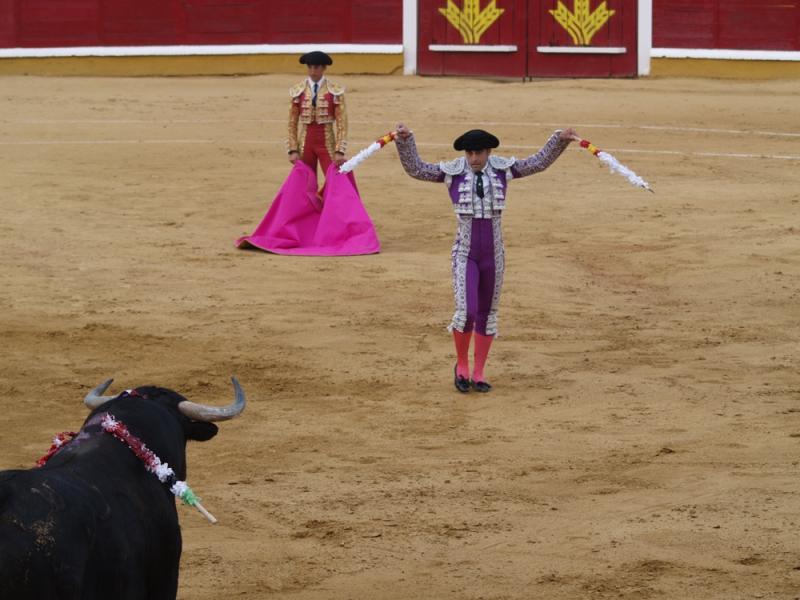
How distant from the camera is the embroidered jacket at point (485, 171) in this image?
7156mm

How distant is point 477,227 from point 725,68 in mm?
12039

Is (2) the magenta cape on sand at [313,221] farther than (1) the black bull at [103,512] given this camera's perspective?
Yes

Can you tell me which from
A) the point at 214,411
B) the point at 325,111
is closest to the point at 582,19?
the point at 325,111

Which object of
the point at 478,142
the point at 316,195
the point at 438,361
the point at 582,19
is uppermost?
the point at 478,142

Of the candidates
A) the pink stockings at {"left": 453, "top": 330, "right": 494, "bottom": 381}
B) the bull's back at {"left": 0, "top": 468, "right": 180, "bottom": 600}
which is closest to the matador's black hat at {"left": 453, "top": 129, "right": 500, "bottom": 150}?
the pink stockings at {"left": 453, "top": 330, "right": 494, "bottom": 381}

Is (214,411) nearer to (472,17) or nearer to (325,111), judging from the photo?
(325,111)

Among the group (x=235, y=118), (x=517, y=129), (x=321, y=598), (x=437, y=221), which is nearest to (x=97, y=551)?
(x=321, y=598)

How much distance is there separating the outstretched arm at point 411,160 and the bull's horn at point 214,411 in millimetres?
3067

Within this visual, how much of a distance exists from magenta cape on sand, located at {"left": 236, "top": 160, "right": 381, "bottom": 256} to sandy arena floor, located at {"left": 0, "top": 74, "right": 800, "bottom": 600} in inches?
9.0

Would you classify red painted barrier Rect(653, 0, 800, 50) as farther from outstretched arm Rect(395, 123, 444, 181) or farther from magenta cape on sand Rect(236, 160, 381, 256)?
outstretched arm Rect(395, 123, 444, 181)

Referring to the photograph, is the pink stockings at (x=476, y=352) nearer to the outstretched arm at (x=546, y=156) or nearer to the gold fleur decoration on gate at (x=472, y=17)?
the outstretched arm at (x=546, y=156)

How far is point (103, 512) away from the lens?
3.75 metres

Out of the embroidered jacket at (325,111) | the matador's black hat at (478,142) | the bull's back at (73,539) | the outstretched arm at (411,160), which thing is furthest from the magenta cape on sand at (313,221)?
the bull's back at (73,539)

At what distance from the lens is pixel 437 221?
11.3 m
